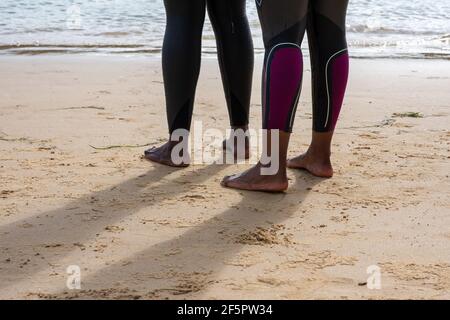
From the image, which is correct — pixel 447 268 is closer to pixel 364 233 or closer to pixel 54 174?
pixel 364 233

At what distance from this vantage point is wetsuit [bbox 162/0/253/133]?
3.02m

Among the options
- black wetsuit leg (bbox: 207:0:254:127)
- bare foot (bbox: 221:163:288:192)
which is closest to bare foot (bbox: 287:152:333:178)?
bare foot (bbox: 221:163:288:192)

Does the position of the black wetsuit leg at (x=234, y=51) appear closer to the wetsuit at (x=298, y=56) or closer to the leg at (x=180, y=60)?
the leg at (x=180, y=60)

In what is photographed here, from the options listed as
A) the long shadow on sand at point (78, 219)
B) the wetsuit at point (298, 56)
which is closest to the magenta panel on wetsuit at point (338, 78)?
the wetsuit at point (298, 56)

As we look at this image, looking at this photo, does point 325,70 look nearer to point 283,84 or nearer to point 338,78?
point 338,78

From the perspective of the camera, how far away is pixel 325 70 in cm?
284

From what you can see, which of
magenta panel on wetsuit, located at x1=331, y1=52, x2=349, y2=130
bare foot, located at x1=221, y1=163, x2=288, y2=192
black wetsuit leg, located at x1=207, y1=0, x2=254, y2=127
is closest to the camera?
bare foot, located at x1=221, y1=163, x2=288, y2=192

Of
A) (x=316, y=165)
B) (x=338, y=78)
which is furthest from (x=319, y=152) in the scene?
(x=338, y=78)

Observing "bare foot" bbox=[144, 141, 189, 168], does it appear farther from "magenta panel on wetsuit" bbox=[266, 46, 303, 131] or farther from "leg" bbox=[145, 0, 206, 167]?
"magenta panel on wetsuit" bbox=[266, 46, 303, 131]

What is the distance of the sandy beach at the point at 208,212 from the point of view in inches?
76.7

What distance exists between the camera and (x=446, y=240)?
2.25m
